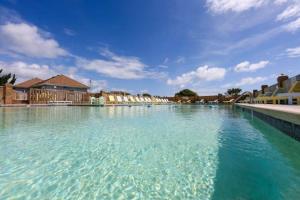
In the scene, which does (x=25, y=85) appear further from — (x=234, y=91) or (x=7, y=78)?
(x=234, y=91)

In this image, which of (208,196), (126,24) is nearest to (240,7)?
(126,24)

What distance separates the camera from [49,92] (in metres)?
26.4

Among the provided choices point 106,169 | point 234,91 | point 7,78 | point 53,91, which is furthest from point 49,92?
point 234,91

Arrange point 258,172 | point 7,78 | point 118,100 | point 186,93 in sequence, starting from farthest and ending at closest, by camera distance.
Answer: point 186,93
point 7,78
point 118,100
point 258,172

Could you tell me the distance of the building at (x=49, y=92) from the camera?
75.8 feet

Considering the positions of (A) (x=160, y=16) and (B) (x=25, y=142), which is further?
(A) (x=160, y=16)

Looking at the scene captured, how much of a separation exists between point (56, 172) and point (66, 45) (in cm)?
1922

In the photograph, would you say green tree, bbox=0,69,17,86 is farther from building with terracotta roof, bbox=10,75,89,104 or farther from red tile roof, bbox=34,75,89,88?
red tile roof, bbox=34,75,89,88

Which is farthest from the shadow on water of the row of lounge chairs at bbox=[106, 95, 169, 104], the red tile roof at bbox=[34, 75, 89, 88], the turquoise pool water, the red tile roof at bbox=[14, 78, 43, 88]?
the red tile roof at bbox=[14, 78, 43, 88]

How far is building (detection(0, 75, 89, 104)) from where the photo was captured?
75.8 feet

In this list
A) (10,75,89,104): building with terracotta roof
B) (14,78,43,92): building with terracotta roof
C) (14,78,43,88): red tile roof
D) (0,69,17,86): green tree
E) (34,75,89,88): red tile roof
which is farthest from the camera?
(0,69,17,86): green tree

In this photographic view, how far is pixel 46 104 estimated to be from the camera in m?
23.7

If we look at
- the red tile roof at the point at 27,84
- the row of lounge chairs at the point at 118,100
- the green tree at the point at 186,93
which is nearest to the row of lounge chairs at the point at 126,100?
the row of lounge chairs at the point at 118,100

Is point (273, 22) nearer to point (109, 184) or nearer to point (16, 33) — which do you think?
point (109, 184)
